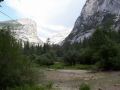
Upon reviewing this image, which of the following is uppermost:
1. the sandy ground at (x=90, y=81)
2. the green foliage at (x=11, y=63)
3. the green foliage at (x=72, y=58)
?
the green foliage at (x=72, y=58)

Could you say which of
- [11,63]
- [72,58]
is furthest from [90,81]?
[72,58]

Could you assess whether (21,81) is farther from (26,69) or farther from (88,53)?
(88,53)

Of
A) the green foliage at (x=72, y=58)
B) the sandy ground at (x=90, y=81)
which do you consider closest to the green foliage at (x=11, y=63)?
the sandy ground at (x=90, y=81)

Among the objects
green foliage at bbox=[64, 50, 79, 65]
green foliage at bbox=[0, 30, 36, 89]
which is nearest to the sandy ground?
green foliage at bbox=[0, 30, 36, 89]

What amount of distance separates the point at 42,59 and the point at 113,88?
76.3 metres

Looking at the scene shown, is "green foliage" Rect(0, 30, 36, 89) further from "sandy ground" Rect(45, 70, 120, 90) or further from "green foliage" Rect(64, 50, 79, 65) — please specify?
"green foliage" Rect(64, 50, 79, 65)

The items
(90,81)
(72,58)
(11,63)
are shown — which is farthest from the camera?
(72,58)

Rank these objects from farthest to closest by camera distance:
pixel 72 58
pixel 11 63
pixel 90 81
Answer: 1. pixel 72 58
2. pixel 90 81
3. pixel 11 63

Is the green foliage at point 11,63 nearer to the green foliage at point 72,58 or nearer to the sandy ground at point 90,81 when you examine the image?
the sandy ground at point 90,81

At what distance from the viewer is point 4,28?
88.1 feet

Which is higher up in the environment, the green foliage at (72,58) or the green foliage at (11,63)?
the green foliage at (72,58)

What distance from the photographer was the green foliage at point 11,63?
2577 centimetres

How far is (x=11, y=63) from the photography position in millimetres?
26391

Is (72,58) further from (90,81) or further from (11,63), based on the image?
(11,63)
